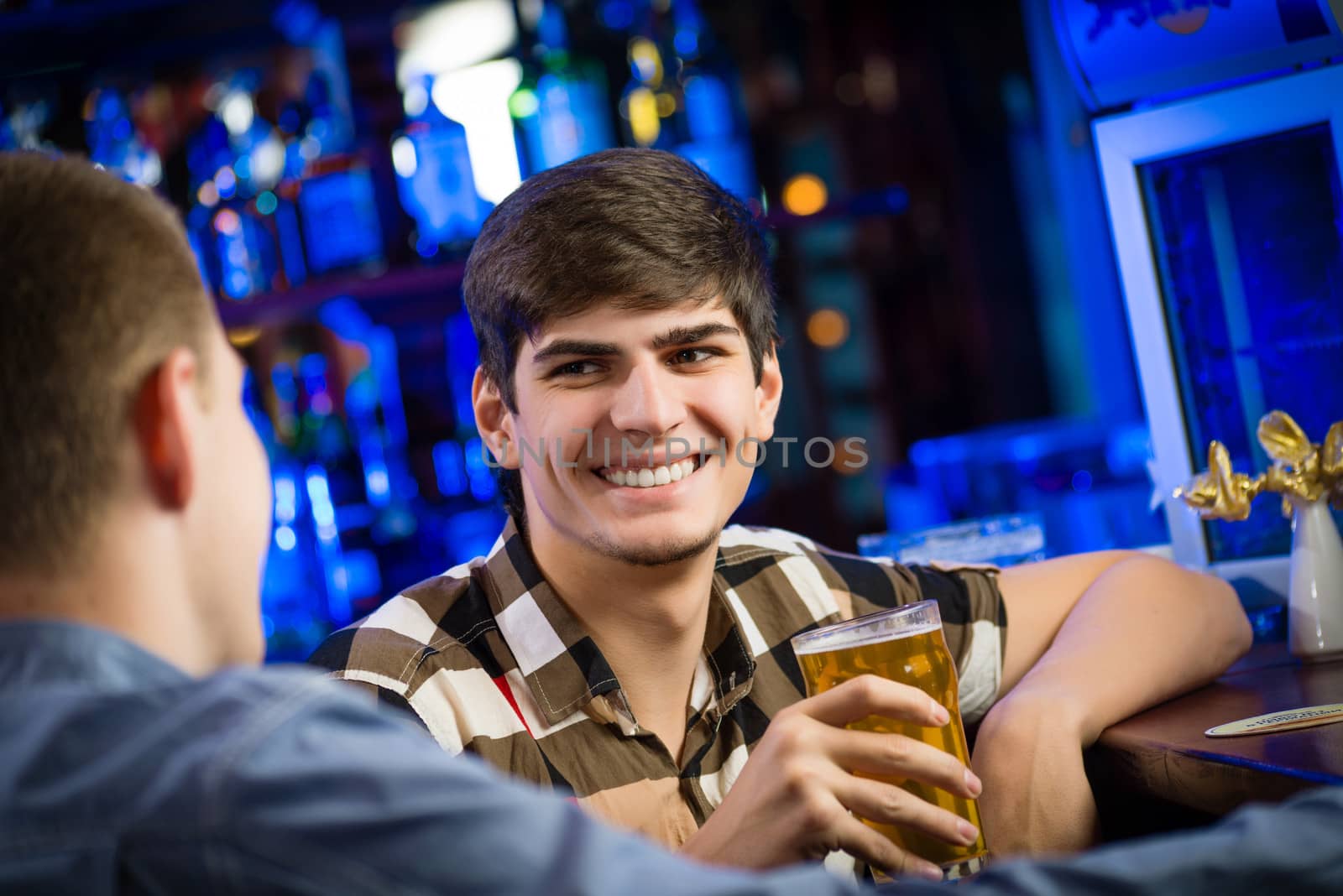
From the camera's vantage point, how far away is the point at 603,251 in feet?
4.64

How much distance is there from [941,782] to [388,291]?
84.0 inches

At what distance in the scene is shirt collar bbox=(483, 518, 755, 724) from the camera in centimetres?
136

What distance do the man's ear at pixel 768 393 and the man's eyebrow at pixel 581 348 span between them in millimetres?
306

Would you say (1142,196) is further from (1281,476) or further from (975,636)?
(975,636)

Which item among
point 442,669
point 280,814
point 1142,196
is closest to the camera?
point 280,814

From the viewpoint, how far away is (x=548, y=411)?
1438 millimetres

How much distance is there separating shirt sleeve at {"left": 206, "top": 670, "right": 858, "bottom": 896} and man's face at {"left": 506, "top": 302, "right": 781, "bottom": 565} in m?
0.76

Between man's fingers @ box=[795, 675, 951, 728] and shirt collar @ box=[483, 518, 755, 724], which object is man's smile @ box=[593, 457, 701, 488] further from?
man's fingers @ box=[795, 675, 951, 728]

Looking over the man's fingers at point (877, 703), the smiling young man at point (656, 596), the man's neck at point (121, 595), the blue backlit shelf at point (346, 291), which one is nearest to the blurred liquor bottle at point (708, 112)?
the blue backlit shelf at point (346, 291)

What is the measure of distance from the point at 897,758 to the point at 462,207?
217 cm

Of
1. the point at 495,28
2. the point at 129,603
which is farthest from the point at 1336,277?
the point at 495,28

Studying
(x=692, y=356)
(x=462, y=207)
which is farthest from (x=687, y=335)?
(x=462, y=207)

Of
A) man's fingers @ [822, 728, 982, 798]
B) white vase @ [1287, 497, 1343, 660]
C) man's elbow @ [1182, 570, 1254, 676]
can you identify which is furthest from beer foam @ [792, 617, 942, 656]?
white vase @ [1287, 497, 1343, 660]

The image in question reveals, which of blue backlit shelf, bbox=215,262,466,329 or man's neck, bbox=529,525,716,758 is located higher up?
blue backlit shelf, bbox=215,262,466,329
